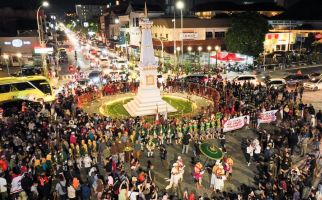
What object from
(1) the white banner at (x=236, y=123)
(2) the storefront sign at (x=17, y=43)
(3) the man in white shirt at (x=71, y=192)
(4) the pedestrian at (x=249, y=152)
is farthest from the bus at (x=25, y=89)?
(2) the storefront sign at (x=17, y=43)

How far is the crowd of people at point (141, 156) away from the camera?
550 inches

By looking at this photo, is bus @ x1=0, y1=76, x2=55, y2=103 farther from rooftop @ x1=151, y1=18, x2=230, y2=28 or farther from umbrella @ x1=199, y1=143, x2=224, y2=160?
rooftop @ x1=151, y1=18, x2=230, y2=28

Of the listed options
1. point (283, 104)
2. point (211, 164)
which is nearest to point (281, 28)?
point (283, 104)

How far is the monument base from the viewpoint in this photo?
26719 mm

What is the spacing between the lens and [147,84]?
89.2 ft

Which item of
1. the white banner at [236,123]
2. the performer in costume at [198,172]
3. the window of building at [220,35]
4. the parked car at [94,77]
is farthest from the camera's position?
the window of building at [220,35]

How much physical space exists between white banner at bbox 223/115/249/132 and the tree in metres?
31.1

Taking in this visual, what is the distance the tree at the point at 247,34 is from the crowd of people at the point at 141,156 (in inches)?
1102

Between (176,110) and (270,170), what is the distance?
1254 cm

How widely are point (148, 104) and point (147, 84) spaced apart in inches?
68.3

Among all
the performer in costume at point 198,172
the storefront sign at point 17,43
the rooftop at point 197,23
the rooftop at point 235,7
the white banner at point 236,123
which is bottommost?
the performer in costume at point 198,172

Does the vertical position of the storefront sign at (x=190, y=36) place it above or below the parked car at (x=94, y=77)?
above

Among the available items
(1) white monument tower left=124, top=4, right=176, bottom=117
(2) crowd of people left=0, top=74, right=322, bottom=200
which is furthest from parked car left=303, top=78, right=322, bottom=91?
(1) white monument tower left=124, top=4, right=176, bottom=117

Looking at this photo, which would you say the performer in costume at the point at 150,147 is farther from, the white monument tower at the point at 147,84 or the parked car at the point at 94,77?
the parked car at the point at 94,77
